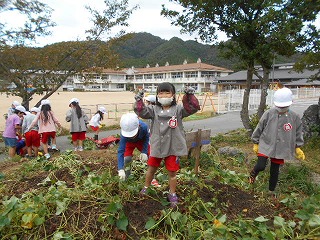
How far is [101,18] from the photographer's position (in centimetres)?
1153

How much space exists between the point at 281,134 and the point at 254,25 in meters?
4.09

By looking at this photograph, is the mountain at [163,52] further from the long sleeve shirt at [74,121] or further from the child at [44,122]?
the child at [44,122]

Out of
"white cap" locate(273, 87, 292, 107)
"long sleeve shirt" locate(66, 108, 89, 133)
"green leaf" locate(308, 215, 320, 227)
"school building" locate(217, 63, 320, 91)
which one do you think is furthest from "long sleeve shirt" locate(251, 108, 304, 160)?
"school building" locate(217, 63, 320, 91)

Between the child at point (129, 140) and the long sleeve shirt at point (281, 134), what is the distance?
1777mm

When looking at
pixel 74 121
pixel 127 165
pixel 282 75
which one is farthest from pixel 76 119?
pixel 282 75

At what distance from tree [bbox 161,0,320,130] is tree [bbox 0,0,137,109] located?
377cm

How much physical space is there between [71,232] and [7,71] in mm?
9641

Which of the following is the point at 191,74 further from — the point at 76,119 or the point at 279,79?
the point at 76,119

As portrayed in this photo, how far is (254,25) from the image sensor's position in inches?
289

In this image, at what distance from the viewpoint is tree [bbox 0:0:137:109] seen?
10734mm

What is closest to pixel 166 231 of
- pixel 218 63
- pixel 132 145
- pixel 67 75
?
pixel 132 145

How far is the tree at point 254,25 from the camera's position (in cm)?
722

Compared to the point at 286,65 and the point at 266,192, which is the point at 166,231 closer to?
the point at 266,192

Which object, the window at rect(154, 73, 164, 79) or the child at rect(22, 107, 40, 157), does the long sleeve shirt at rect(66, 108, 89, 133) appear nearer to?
the child at rect(22, 107, 40, 157)
